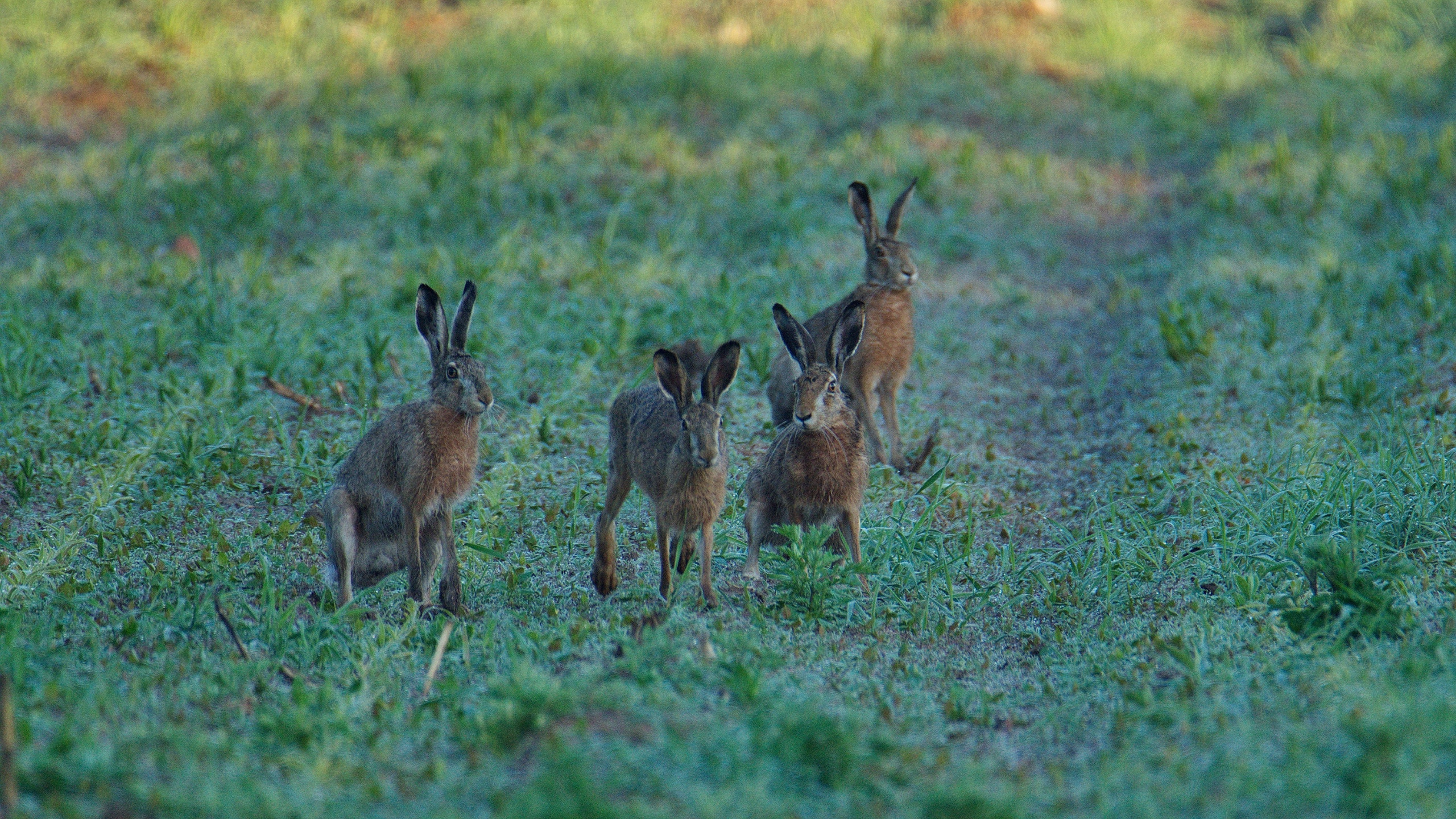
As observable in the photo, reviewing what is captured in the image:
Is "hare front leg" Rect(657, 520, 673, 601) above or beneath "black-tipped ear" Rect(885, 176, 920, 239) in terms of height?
beneath

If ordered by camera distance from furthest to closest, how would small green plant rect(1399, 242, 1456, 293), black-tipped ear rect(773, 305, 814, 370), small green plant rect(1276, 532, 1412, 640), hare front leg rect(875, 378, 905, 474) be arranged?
1. small green plant rect(1399, 242, 1456, 293)
2. hare front leg rect(875, 378, 905, 474)
3. black-tipped ear rect(773, 305, 814, 370)
4. small green plant rect(1276, 532, 1412, 640)

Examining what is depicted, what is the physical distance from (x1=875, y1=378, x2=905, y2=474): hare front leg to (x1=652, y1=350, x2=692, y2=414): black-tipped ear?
6.94ft

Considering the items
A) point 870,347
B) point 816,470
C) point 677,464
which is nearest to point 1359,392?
point 870,347

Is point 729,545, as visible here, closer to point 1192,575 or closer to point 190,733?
point 1192,575

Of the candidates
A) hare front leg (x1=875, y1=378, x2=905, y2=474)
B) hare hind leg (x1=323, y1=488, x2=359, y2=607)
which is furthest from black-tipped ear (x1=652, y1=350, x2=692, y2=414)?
hare front leg (x1=875, y1=378, x2=905, y2=474)

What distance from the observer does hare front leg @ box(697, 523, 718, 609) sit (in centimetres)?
518

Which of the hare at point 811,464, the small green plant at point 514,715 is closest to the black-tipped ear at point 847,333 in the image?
the hare at point 811,464

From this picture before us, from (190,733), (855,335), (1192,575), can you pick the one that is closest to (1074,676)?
(1192,575)

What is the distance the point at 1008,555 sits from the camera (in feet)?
18.9

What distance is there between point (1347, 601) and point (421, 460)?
3494 millimetres

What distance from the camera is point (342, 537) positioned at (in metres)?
5.17

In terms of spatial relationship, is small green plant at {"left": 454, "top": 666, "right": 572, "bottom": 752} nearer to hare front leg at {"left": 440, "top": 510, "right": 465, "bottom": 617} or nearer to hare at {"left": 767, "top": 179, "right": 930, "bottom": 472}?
hare front leg at {"left": 440, "top": 510, "right": 465, "bottom": 617}

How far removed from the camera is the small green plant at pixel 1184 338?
7.88 metres

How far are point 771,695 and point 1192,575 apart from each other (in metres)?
2.26
